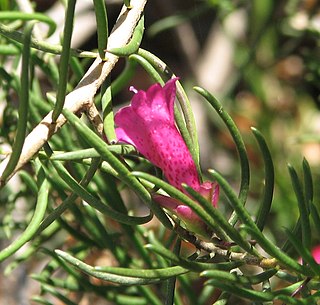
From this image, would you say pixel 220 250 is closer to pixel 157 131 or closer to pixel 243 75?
pixel 157 131

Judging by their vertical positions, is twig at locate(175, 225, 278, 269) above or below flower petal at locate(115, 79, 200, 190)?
below

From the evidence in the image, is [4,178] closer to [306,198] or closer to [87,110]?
[87,110]

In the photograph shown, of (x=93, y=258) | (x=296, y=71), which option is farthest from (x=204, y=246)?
(x=296, y=71)

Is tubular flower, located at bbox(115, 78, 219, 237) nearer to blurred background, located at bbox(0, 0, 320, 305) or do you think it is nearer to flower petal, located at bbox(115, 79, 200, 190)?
flower petal, located at bbox(115, 79, 200, 190)

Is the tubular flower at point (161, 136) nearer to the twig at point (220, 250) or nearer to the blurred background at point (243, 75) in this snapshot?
the twig at point (220, 250)

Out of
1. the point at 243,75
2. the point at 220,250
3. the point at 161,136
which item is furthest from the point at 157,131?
the point at 243,75

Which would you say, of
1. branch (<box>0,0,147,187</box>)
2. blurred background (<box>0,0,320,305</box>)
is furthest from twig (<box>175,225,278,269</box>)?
blurred background (<box>0,0,320,305</box>)

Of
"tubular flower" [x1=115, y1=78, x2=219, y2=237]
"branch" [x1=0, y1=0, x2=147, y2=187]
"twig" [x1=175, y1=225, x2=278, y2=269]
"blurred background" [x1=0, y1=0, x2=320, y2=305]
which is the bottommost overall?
A: "blurred background" [x1=0, y1=0, x2=320, y2=305]
